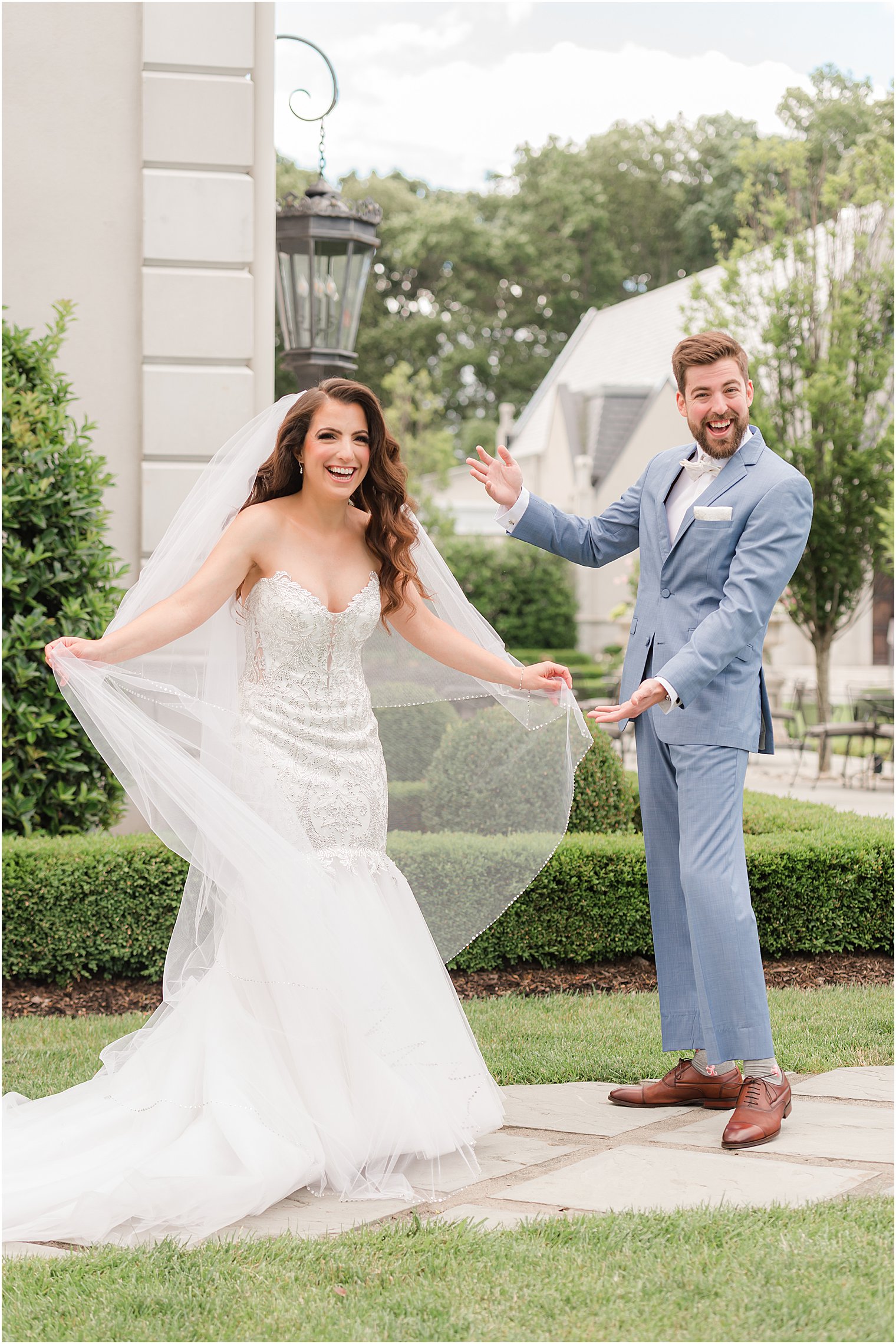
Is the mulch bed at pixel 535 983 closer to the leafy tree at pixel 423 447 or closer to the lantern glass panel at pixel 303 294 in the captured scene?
the lantern glass panel at pixel 303 294

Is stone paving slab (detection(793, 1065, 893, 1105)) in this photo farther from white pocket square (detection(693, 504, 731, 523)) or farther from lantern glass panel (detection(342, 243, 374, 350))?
lantern glass panel (detection(342, 243, 374, 350))

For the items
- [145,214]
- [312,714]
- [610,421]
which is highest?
[610,421]

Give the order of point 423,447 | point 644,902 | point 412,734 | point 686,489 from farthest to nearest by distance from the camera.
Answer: point 423,447 → point 644,902 → point 412,734 → point 686,489

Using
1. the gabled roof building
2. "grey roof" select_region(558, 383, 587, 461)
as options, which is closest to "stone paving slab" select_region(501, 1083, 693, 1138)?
the gabled roof building

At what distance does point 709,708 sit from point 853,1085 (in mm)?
1504

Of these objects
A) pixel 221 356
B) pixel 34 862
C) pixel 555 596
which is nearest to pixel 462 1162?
pixel 34 862

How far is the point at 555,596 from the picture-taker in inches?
1174

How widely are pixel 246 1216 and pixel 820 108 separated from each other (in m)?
53.4

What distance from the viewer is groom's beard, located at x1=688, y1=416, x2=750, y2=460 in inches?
166

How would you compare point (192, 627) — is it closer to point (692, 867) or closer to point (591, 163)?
point (692, 867)

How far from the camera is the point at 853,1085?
4473 mm

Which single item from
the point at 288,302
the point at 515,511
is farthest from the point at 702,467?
the point at 288,302

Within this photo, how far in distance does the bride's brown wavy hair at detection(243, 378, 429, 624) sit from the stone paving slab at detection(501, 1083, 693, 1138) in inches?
68.3

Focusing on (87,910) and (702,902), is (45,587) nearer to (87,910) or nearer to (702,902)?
(87,910)
